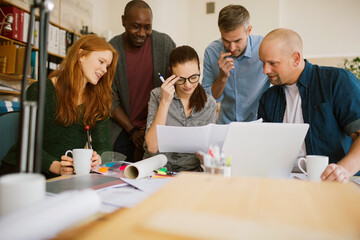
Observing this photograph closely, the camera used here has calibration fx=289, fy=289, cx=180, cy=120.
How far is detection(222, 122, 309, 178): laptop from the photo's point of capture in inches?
38.1

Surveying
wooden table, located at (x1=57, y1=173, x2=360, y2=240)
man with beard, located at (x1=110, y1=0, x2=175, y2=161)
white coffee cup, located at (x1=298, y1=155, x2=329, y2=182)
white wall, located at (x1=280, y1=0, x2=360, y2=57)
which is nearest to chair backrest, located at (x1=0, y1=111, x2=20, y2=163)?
man with beard, located at (x1=110, y1=0, x2=175, y2=161)

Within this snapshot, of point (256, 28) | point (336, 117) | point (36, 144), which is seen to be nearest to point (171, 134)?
point (36, 144)

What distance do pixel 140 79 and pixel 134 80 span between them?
0.04m

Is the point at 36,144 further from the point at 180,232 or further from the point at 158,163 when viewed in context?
the point at 158,163

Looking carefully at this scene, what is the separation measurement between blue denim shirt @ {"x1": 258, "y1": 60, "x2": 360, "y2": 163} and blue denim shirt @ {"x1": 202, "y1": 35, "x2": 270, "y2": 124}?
53 cm

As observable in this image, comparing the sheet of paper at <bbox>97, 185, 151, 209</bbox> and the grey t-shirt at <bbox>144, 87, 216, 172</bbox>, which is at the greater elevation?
the grey t-shirt at <bbox>144, 87, 216, 172</bbox>

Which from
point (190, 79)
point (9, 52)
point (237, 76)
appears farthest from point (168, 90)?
point (9, 52)

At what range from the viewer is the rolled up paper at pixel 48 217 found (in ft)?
1.24

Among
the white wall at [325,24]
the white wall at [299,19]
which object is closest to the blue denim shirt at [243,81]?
the white wall at [299,19]

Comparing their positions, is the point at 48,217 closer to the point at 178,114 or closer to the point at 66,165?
the point at 66,165

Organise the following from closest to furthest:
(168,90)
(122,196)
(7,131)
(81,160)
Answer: (122,196) < (81,160) < (7,131) < (168,90)

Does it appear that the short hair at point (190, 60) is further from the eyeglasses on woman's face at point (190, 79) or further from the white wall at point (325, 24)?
the white wall at point (325, 24)

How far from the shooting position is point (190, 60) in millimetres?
1574

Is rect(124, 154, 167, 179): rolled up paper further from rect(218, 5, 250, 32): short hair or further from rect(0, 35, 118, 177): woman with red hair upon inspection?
rect(218, 5, 250, 32): short hair
